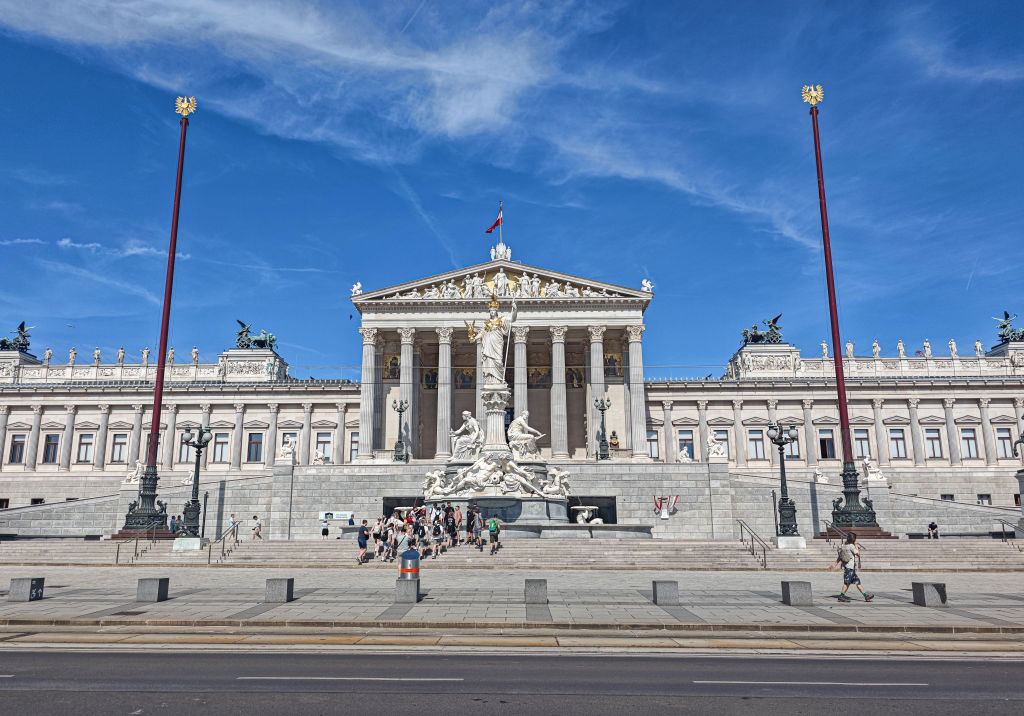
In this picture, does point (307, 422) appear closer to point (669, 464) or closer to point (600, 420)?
point (600, 420)

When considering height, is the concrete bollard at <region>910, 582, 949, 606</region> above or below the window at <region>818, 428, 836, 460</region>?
below

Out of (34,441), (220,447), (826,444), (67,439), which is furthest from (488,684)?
(34,441)

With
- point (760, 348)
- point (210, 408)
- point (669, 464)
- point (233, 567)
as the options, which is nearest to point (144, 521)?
point (233, 567)

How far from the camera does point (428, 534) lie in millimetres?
29969

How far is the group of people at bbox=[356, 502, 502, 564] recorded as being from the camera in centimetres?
2880

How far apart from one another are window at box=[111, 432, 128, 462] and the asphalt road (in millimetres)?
66777

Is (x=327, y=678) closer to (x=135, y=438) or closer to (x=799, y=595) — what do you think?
(x=799, y=595)

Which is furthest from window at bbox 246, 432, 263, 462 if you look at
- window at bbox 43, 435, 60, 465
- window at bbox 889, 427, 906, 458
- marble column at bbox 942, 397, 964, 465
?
marble column at bbox 942, 397, 964, 465

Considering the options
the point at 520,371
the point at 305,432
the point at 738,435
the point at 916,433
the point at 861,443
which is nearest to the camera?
the point at 520,371

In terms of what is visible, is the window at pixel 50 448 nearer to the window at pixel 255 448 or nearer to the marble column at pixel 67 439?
the marble column at pixel 67 439

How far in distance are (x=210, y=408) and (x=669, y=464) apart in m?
47.5

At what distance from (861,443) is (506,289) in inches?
1484

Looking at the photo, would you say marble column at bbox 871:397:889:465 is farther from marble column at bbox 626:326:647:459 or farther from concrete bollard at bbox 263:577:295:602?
concrete bollard at bbox 263:577:295:602

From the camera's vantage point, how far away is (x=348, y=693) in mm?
9227
